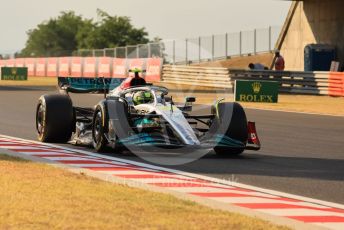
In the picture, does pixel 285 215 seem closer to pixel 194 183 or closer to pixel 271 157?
pixel 194 183

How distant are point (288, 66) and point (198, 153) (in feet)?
130

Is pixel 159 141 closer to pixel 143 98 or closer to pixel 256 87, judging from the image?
pixel 143 98

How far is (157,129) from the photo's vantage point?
13.1 metres

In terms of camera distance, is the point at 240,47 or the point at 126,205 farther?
the point at 240,47

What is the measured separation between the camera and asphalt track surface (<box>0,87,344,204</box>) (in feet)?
34.8

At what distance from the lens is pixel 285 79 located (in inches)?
1510

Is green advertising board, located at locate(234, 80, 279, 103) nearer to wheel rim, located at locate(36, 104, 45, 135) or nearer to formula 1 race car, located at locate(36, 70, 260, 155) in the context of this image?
wheel rim, located at locate(36, 104, 45, 135)

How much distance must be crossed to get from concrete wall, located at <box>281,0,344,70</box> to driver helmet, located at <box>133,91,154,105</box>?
34.9 m

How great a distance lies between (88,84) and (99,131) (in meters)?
2.81

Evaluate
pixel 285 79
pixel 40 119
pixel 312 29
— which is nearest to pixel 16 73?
pixel 312 29

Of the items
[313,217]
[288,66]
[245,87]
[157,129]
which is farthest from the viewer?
[288,66]

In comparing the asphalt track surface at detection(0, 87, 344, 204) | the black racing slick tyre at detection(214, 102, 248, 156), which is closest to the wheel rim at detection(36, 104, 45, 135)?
the asphalt track surface at detection(0, 87, 344, 204)

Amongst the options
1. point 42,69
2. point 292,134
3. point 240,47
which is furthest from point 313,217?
point 42,69

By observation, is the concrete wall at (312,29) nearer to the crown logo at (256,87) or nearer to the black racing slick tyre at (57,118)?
the crown logo at (256,87)
